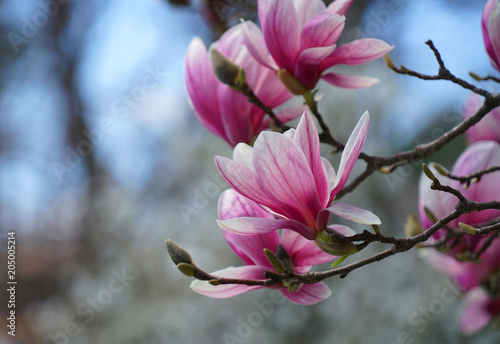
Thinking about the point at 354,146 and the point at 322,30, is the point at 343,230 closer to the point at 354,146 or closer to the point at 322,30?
the point at 354,146

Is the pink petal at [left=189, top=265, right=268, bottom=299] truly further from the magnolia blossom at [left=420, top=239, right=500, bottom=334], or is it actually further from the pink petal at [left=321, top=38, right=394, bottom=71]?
the magnolia blossom at [left=420, top=239, right=500, bottom=334]

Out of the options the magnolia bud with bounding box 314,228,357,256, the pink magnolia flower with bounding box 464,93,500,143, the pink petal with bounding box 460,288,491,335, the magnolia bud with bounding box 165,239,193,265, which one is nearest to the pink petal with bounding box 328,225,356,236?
the magnolia bud with bounding box 314,228,357,256

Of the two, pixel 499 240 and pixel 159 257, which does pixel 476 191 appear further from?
pixel 159 257

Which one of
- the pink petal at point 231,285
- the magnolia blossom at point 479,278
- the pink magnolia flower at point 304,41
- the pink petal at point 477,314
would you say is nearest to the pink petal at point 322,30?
the pink magnolia flower at point 304,41

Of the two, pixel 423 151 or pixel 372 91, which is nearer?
pixel 423 151

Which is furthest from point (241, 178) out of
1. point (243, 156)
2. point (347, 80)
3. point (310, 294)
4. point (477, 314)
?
point (477, 314)

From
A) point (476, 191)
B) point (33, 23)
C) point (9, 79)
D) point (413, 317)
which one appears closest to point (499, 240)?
point (476, 191)

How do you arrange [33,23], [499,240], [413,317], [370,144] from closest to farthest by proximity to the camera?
[499,240], [413,317], [370,144], [33,23]

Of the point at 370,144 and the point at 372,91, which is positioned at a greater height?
the point at 372,91
